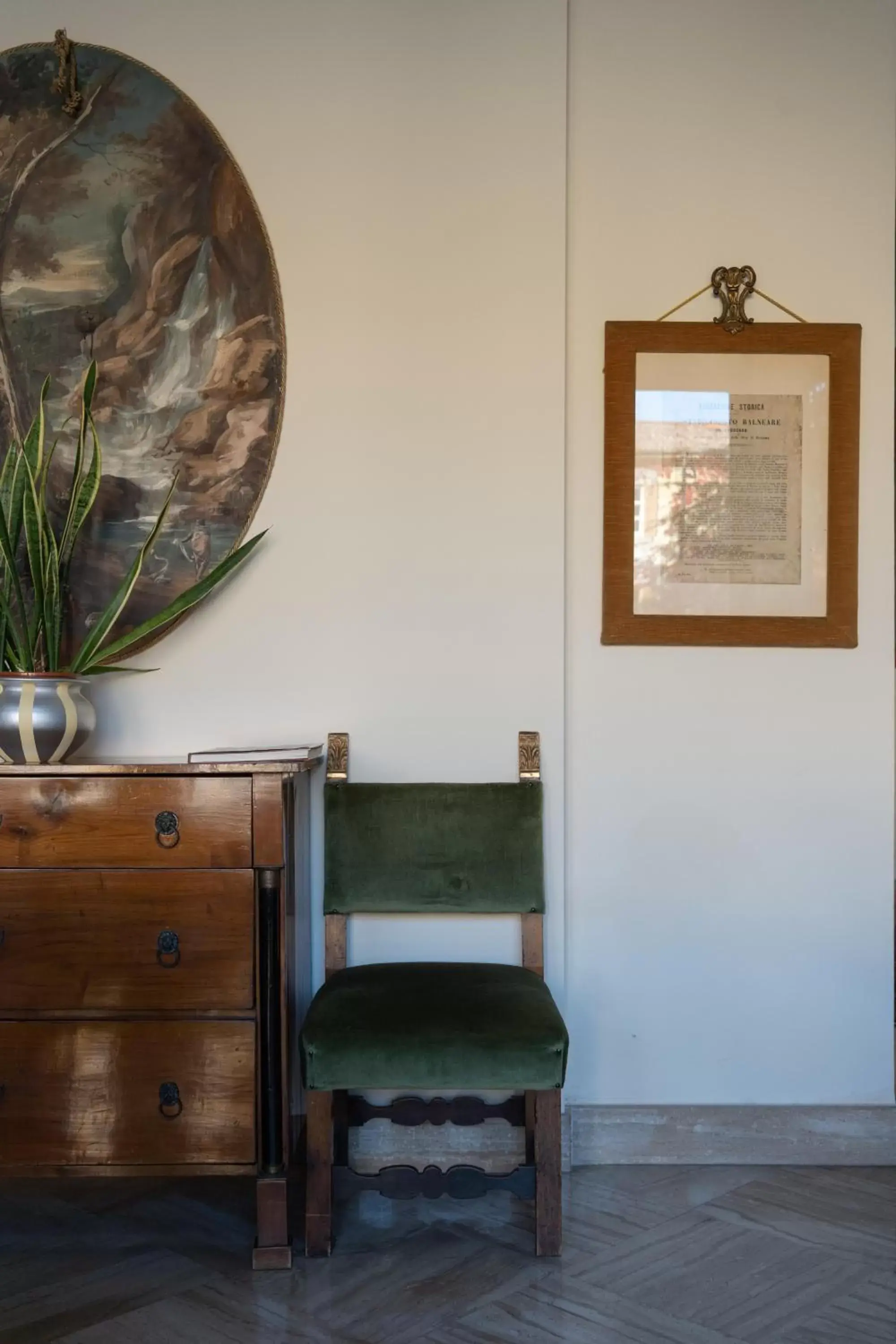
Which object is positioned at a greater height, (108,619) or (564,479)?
(564,479)

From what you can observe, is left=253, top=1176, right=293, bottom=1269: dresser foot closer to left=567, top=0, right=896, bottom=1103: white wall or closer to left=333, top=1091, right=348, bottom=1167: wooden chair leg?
left=333, top=1091, right=348, bottom=1167: wooden chair leg

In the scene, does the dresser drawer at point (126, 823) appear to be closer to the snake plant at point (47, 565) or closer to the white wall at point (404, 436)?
the snake plant at point (47, 565)

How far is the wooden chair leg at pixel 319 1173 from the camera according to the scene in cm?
225

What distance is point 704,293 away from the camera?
276cm

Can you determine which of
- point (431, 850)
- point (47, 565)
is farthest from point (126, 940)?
point (47, 565)

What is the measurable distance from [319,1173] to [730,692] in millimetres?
1483

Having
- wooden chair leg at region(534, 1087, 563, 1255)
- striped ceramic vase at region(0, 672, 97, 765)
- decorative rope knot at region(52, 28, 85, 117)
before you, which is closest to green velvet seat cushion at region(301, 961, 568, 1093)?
wooden chair leg at region(534, 1087, 563, 1255)

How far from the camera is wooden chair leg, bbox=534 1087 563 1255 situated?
225cm

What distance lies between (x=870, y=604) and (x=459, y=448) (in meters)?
1.12

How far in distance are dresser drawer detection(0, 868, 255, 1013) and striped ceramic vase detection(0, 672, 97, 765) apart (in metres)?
0.25

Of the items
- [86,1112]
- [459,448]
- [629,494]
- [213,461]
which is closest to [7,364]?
[213,461]

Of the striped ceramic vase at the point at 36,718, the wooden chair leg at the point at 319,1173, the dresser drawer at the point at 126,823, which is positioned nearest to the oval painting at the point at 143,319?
the striped ceramic vase at the point at 36,718

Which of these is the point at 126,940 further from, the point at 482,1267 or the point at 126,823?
the point at 482,1267

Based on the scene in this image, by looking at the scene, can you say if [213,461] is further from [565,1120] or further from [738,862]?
[565,1120]
